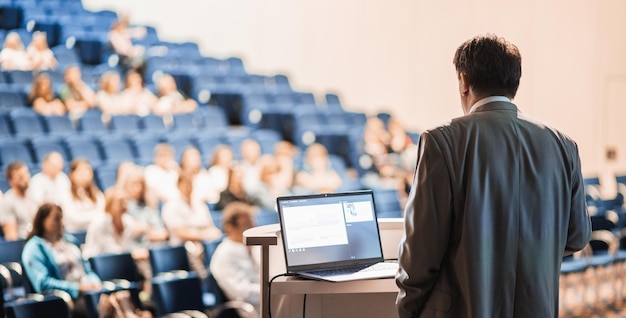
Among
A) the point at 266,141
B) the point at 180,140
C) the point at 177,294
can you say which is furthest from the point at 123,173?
the point at 266,141

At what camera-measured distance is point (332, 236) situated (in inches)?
93.8

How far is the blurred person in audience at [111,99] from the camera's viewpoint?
7.36 m

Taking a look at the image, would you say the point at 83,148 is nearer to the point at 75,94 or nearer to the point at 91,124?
the point at 91,124

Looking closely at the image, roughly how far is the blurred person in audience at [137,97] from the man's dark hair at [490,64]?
5.81 metres

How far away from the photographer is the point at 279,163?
6.49 meters

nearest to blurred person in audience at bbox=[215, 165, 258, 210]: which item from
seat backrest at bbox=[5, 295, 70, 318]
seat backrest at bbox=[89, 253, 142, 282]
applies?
seat backrest at bbox=[89, 253, 142, 282]

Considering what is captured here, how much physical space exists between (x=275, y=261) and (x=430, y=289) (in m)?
0.61

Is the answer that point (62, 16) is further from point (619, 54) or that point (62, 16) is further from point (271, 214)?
point (619, 54)

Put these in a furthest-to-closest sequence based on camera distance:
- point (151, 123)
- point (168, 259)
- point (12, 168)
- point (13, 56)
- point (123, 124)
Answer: point (13, 56) < point (151, 123) < point (123, 124) < point (12, 168) < point (168, 259)

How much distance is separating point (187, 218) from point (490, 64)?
3833 millimetres

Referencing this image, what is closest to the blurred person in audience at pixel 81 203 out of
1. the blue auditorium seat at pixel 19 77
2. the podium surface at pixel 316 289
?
the blue auditorium seat at pixel 19 77

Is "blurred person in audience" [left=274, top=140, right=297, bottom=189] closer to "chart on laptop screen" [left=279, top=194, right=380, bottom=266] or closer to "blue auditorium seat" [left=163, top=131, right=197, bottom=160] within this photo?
"blue auditorium seat" [left=163, top=131, right=197, bottom=160]

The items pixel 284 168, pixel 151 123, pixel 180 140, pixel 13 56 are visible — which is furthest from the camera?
pixel 13 56

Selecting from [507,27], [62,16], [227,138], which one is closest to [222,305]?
[227,138]
